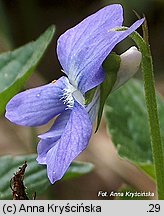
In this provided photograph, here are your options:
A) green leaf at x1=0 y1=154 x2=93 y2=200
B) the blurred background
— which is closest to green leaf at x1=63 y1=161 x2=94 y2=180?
green leaf at x1=0 y1=154 x2=93 y2=200

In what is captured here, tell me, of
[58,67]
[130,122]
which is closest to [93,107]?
[130,122]

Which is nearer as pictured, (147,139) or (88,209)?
(88,209)

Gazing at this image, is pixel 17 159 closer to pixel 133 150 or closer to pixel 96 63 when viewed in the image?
pixel 133 150

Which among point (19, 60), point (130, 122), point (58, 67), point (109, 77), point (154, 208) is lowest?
point (58, 67)

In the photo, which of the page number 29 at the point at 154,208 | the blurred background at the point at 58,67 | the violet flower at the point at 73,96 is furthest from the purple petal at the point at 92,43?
the blurred background at the point at 58,67

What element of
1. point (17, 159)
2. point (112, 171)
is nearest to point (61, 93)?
point (17, 159)

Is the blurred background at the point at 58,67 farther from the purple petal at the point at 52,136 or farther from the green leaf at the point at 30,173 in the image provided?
the purple petal at the point at 52,136

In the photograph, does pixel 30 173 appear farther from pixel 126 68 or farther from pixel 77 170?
pixel 126 68
